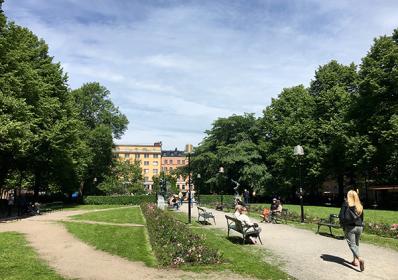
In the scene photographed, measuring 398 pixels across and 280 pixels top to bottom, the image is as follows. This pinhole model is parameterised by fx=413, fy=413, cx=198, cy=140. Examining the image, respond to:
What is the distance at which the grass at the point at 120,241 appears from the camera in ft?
36.7

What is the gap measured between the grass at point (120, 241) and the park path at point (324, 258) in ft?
11.7

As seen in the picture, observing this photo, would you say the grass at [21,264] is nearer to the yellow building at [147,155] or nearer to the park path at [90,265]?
the park path at [90,265]

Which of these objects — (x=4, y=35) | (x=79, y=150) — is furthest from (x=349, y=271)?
(x=79, y=150)

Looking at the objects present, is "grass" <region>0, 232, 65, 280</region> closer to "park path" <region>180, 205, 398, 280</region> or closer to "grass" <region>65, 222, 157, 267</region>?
"grass" <region>65, 222, 157, 267</region>

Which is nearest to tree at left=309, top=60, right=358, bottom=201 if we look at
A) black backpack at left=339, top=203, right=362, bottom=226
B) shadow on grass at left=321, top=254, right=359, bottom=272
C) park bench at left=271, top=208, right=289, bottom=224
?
park bench at left=271, top=208, right=289, bottom=224

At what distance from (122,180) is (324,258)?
58956mm

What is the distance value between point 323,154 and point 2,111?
105 ft

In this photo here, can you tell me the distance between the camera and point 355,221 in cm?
1000

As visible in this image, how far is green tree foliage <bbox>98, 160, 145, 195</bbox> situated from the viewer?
189 feet

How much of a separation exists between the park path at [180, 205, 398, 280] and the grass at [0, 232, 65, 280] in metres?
5.52

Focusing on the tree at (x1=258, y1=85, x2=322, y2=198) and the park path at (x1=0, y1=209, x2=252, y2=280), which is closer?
the park path at (x1=0, y1=209, x2=252, y2=280)

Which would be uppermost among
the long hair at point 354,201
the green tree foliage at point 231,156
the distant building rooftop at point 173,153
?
the distant building rooftop at point 173,153

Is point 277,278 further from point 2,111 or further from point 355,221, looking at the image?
point 2,111

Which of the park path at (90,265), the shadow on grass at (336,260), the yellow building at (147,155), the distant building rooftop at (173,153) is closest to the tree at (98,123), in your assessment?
the park path at (90,265)
